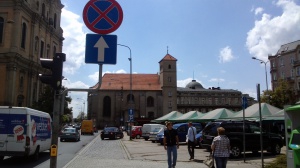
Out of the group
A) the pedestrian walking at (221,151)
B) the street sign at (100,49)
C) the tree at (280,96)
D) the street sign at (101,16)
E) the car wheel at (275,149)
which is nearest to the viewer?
the street sign at (100,49)

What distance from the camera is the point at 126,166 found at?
47.3ft

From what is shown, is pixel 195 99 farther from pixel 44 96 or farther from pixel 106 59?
pixel 106 59

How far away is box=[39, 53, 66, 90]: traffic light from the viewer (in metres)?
6.43

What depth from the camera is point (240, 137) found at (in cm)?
1866

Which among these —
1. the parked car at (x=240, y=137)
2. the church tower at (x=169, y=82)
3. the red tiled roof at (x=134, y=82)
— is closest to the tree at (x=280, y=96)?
the parked car at (x=240, y=137)

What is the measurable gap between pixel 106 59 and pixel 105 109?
9704cm

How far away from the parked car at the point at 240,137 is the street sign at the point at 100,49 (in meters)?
13.7

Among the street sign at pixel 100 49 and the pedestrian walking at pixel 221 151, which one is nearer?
A: the street sign at pixel 100 49

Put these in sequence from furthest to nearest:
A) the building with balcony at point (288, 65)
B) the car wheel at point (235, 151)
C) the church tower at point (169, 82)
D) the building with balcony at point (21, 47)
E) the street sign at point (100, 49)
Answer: the church tower at point (169, 82) → the building with balcony at point (288, 65) → the building with balcony at point (21, 47) → the car wheel at point (235, 151) → the street sign at point (100, 49)

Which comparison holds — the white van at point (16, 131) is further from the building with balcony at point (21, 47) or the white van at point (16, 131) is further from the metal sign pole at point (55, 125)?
the building with balcony at point (21, 47)

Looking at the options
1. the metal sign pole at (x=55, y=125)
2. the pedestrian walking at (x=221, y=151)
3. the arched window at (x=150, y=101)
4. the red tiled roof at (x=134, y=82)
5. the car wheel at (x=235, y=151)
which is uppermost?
the red tiled roof at (x=134, y=82)

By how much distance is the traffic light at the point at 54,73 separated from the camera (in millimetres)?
6430

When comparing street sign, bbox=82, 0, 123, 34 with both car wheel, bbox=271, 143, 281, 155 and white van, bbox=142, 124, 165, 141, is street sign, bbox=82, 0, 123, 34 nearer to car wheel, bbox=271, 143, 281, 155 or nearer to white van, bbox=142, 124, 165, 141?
car wheel, bbox=271, 143, 281, 155

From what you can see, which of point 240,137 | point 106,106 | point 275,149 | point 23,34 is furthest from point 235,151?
point 106,106
